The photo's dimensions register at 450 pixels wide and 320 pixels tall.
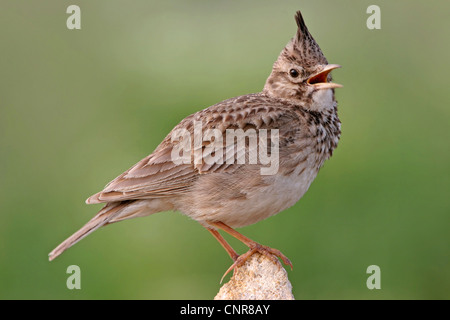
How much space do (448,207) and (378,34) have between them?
13.6 ft

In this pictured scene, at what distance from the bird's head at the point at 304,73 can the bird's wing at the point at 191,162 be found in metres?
0.21

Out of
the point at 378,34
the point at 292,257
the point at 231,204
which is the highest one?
the point at 378,34

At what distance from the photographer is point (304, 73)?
636 centimetres

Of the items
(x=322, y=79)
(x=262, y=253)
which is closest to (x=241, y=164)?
(x=262, y=253)

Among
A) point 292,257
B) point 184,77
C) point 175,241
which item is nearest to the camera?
point 292,257

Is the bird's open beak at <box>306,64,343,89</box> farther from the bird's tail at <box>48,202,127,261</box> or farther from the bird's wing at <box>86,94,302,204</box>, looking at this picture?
the bird's tail at <box>48,202,127,261</box>

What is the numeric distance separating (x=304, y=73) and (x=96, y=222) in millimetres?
2125

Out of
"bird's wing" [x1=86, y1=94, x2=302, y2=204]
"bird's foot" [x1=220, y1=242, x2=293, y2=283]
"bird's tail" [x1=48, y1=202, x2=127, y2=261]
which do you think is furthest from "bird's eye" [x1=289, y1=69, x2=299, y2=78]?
"bird's tail" [x1=48, y1=202, x2=127, y2=261]

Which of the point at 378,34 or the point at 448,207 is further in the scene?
the point at 378,34

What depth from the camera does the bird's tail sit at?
5.75 meters

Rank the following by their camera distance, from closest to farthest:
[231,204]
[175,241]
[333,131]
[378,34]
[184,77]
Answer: [231,204] → [333,131] → [175,241] → [184,77] → [378,34]

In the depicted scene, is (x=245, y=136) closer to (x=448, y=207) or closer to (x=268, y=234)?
(x=268, y=234)

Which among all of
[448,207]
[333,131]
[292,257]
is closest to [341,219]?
[292,257]

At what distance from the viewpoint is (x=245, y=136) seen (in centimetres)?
623
